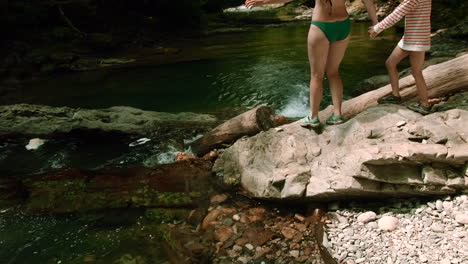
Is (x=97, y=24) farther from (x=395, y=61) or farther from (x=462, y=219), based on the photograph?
(x=462, y=219)

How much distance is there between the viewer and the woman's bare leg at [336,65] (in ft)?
12.8

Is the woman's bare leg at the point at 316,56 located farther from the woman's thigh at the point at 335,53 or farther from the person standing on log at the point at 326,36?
the woman's thigh at the point at 335,53

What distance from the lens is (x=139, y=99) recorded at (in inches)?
433

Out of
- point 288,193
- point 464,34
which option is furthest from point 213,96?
point 464,34

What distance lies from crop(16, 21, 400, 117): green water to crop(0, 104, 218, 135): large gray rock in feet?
5.25

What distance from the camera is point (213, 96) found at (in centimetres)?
1073

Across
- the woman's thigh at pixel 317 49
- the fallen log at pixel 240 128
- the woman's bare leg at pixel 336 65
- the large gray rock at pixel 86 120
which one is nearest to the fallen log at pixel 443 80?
the woman's bare leg at pixel 336 65

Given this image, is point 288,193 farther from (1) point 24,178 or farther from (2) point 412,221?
(1) point 24,178

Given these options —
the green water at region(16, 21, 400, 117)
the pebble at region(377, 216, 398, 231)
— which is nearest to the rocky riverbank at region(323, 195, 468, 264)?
the pebble at region(377, 216, 398, 231)

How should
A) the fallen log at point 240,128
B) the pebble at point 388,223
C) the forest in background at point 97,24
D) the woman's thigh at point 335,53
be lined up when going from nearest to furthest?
the pebble at point 388,223, the woman's thigh at point 335,53, the fallen log at point 240,128, the forest in background at point 97,24

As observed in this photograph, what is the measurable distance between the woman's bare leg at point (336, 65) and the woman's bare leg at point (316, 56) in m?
0.13

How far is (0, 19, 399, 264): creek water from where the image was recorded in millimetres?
3990

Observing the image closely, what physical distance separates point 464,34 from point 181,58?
12855 mm

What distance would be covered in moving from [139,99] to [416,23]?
8.83 meters
